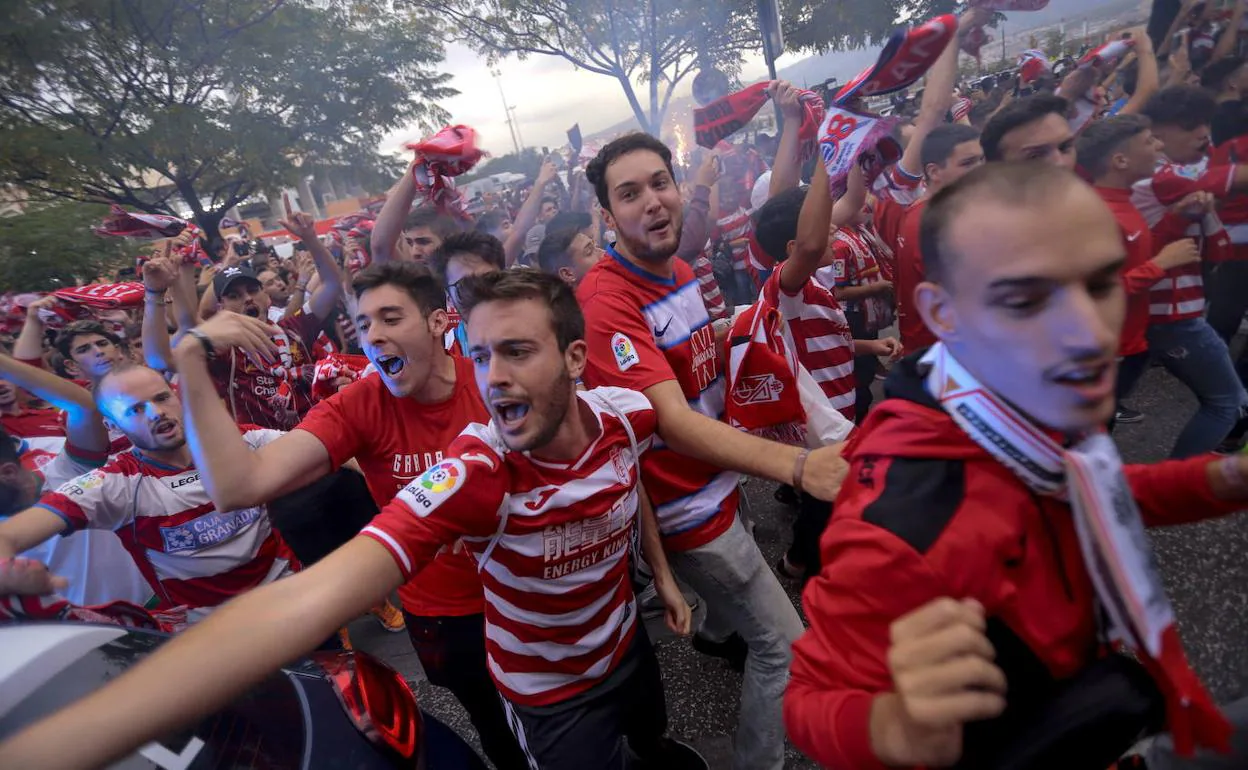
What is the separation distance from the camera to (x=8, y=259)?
7.78m

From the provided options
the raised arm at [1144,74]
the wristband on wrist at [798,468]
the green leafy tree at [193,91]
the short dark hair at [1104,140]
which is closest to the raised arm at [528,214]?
the short dark hair at [1104,140]

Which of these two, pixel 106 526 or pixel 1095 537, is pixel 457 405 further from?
pixel 1095 537

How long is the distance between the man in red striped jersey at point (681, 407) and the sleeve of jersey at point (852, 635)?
902 millimetres

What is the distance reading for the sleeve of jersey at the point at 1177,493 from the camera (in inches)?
46.6

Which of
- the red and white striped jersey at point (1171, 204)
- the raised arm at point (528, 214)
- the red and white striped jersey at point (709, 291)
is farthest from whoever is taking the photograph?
the raised arm at point (528, 214)

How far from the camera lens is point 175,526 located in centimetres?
273

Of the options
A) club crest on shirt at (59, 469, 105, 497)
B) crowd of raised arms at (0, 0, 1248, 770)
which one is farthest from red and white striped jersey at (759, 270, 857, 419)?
club crest on shirt at (59, 469, 105, 497)

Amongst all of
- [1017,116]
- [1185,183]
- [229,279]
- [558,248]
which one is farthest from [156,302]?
[1185,183]

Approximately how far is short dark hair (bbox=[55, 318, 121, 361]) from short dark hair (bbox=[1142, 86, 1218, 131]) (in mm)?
6288

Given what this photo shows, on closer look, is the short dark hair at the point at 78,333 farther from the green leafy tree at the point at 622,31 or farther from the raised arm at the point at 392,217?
the green leafy tree at the point at 622,31

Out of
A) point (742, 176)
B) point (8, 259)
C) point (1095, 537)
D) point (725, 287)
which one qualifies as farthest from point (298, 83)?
point (1095, 537)

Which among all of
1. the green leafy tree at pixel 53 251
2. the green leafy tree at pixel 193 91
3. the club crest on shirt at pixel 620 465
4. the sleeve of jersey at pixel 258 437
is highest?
the green leafy tree at pixel 193 91

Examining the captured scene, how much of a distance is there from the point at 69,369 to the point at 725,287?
616 cm

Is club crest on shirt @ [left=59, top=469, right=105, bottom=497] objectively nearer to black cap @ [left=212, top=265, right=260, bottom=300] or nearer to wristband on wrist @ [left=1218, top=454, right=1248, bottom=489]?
black cap @ [left=212, top=265, right=260, bottom=300]
